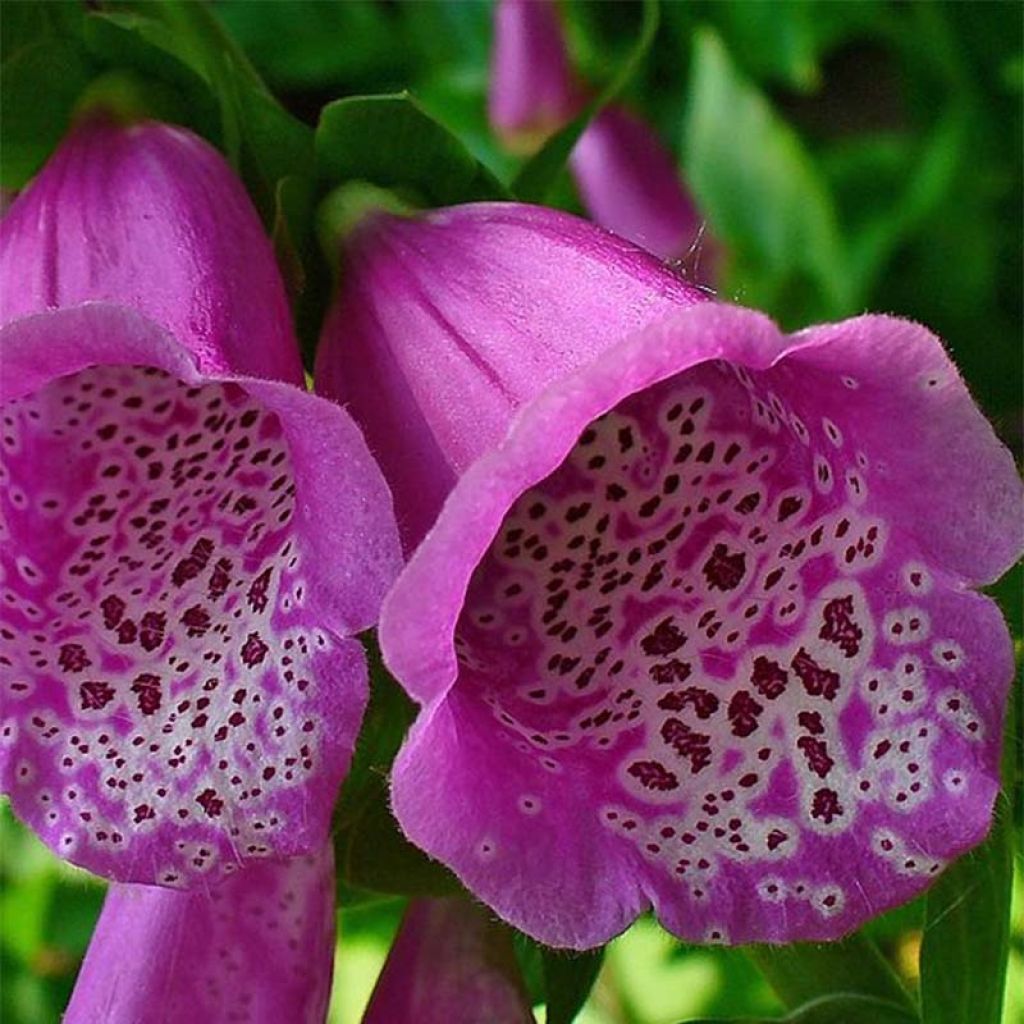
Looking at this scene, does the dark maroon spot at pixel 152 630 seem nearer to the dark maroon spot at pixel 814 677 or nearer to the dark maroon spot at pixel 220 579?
the dark maroon spot at pixel 220 579

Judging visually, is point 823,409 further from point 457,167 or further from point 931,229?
point 931,229

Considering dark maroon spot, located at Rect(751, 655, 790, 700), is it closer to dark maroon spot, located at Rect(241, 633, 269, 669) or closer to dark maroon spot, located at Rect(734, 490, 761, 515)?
dark maroon spot, located at Rect(734, 490, 761, 515)

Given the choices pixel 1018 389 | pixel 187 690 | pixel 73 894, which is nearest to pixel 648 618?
pixel 187 690

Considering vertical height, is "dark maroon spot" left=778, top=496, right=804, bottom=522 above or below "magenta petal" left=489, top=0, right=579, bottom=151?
above

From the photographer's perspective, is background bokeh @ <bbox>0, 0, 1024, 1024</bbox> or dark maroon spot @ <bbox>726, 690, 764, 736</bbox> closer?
dark maroon spot @ <bbox>726, 690, 764, 736</bbox>

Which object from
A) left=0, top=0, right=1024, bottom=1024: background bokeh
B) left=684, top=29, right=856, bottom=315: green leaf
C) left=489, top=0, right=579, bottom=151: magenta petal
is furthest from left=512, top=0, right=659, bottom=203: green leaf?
left=684, top=29, right=856, bottom=315: green leaf

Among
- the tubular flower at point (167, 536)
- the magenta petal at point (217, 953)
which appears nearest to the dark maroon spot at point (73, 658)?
the tubular flower at point (167, 536)

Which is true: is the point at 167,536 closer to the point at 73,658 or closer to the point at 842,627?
the point at 73,658
